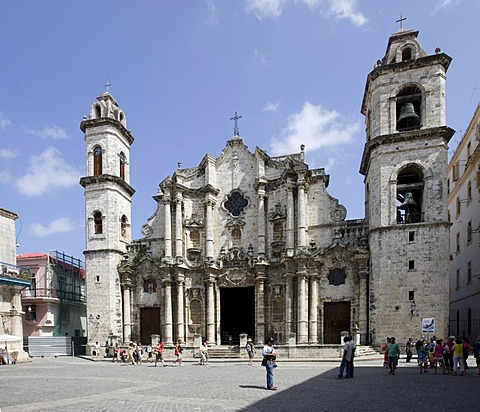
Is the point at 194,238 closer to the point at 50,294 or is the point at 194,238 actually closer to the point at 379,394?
the point at 50,294

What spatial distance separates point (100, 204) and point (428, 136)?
23036 millimetres

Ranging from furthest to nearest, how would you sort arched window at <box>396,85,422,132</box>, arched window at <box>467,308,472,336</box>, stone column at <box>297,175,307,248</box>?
arched window at <box>467,308,472,336</box> → stone column at <box>297,175,307,248</box> → arched window at <box>396,85,422,132</box>

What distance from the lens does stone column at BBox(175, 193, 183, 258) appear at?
31953 mm

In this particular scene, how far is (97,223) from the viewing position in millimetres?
33000

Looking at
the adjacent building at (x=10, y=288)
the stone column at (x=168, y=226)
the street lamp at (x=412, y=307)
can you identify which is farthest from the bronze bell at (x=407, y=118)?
the adjacent building at (x=10, y=288)

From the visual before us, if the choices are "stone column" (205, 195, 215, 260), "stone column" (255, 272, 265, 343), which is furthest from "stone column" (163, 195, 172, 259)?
"stone column" (255, 272, 265, 343)

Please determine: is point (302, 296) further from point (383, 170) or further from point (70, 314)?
point (70, 314)

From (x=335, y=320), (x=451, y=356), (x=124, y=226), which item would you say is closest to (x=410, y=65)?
(x=335, y=320)

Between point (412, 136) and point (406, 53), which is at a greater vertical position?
point (406, 53)

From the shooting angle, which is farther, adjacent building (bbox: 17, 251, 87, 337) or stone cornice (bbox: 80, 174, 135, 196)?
adjacent building (bbox: 17, 251, 87, 337)

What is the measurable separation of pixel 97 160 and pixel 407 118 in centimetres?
2251

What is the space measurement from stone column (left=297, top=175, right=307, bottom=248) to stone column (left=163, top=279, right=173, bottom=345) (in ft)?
32.4

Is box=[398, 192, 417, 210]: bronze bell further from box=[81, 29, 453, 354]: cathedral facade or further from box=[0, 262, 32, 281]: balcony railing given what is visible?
box=[0, 262, 32, 281]: balcony railing

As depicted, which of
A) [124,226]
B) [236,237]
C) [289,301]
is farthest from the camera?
[124,226]
